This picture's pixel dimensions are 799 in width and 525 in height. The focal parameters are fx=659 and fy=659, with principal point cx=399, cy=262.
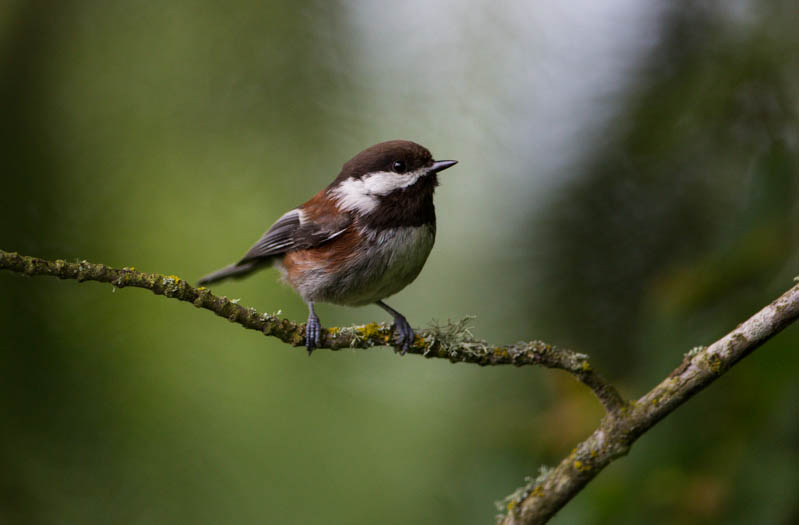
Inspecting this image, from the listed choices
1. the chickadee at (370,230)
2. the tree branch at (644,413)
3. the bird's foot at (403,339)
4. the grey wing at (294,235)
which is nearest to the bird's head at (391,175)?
the chickadee at (370,230)

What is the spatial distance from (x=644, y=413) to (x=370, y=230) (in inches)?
46.2

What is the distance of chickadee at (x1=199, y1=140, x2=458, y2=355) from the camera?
2.40 m

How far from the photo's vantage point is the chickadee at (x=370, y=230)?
2.40 metres

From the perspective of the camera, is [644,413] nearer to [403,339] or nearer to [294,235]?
[403,339]

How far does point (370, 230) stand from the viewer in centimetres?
243

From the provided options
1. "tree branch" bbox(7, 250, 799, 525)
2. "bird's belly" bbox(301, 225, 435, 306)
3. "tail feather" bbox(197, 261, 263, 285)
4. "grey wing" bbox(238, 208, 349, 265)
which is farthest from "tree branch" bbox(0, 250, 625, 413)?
"tail feather" bbox(197, 261, 263, 285)

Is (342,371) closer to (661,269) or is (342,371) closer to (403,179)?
(403,179)

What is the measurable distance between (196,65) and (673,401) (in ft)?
8.99

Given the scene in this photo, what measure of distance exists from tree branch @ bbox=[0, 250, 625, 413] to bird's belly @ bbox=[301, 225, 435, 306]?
0.49 meters

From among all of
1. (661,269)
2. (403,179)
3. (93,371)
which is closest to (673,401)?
(403,179)

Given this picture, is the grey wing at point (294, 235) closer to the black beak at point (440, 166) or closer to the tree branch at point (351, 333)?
the black beak at point (440, 166)

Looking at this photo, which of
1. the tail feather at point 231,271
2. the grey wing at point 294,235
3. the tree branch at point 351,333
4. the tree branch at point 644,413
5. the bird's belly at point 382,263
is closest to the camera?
the tree branch at point 351,333

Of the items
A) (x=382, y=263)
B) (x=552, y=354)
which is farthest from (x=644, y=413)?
(x=382, y=263)

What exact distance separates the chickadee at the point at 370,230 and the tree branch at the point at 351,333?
1.69ft
